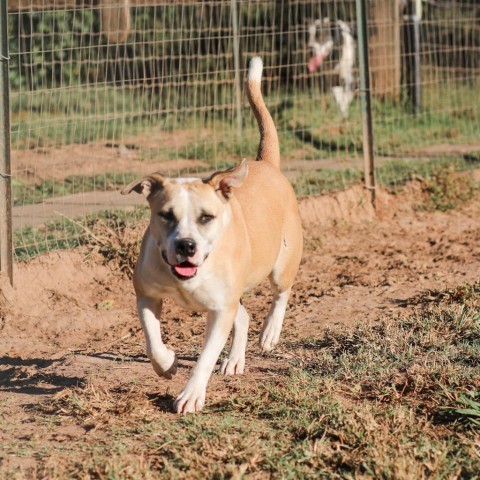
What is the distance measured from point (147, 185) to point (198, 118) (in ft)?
27.2

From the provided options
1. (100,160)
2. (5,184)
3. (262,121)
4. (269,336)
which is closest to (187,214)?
(269,336)

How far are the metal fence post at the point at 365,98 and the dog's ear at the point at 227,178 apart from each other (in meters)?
5.04

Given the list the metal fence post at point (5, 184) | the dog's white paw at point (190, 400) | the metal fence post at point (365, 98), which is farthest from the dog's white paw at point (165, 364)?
the metal fence post at point (365, 98)

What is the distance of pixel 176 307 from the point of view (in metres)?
7.48

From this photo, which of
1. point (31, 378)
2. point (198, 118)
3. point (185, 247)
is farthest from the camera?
point (198, 118)

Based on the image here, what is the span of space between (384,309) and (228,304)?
203cm

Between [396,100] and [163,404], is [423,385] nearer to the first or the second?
[163,404]

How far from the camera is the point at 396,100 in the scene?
1391cm

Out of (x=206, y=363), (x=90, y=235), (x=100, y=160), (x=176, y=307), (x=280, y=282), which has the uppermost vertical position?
(x=100, y=160)

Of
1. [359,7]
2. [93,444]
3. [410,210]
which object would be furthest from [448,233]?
[93,444]

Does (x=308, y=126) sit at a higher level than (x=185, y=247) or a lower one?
higher

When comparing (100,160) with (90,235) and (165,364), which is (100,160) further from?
(165,364)

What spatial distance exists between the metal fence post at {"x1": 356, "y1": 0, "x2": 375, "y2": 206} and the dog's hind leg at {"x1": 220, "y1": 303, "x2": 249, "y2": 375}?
445 centimetres

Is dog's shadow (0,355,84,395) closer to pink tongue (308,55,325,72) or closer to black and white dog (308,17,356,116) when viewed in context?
black and white dog (308,17,356,116)
